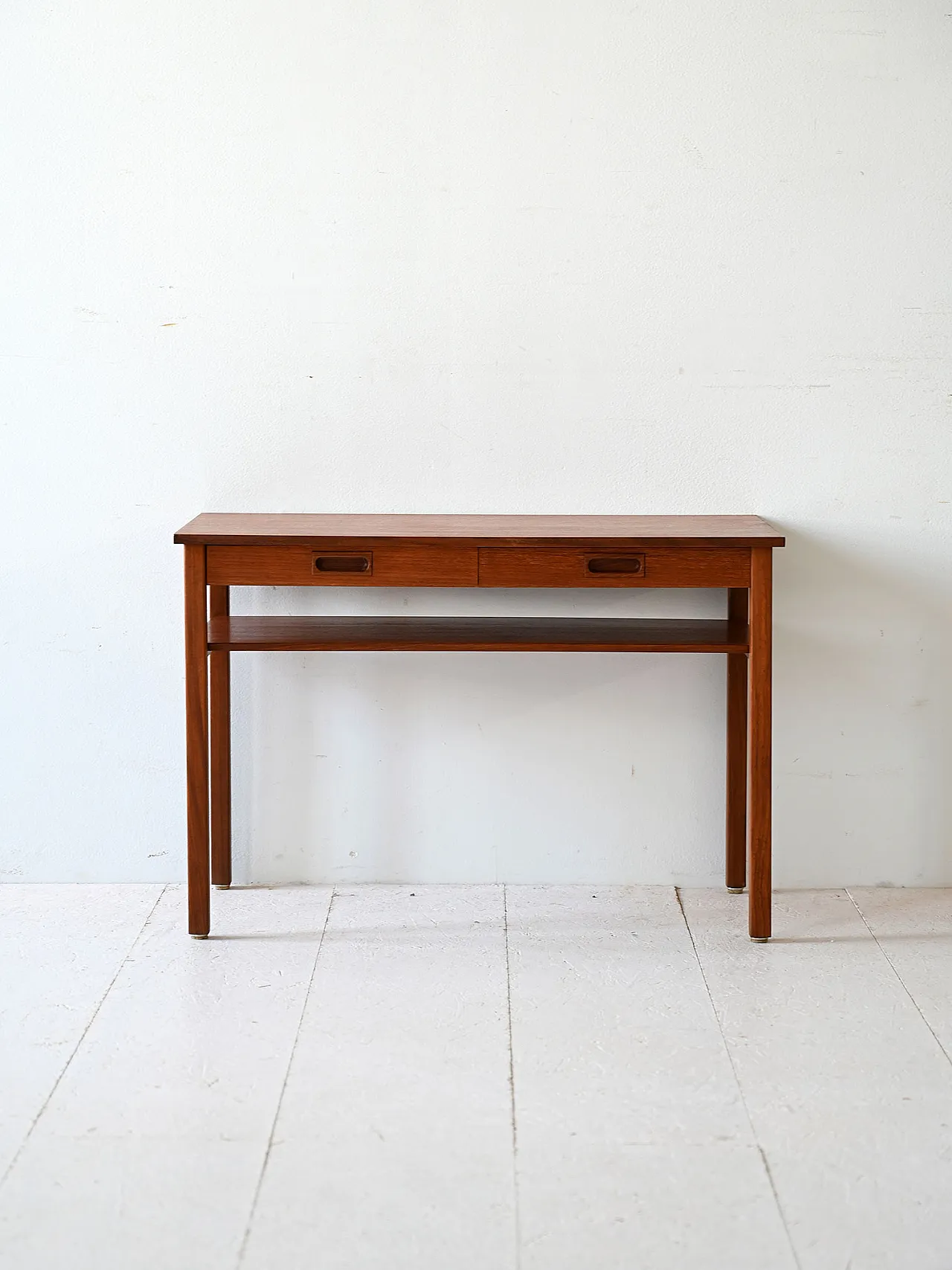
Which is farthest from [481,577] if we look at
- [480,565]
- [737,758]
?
[737,758]

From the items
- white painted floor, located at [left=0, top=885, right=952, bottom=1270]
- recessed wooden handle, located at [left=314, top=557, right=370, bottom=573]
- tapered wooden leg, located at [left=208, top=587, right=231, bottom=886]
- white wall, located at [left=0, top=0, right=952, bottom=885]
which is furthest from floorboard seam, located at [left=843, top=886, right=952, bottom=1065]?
tapered wooden leg, located at [left=208, top=587, right=231, bottom=886]

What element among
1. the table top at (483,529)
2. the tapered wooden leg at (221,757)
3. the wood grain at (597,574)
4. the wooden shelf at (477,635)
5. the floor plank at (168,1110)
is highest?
the table top at (483,529)

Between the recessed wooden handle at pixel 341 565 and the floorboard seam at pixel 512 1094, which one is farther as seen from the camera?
the recessed wooden handle at pixel 341 565

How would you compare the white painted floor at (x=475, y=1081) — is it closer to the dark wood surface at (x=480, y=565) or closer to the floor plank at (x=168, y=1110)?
the floor plank at (x=168, y=1110)

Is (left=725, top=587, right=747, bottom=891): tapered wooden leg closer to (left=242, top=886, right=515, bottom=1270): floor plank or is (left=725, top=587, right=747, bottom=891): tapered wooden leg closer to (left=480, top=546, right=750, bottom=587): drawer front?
(left=480, top=546, right=750, bottom=587): drawer front

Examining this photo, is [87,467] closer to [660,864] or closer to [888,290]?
[660,864]

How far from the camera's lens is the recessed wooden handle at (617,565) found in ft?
9.02

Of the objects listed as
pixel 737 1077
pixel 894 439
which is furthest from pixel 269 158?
pixel 737 1077

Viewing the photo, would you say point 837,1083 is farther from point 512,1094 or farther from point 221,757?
point 221,757

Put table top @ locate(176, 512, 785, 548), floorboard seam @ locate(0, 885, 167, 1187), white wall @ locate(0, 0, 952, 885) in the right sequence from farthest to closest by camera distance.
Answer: white wall @ locate(0, 0, 952, 885), table top @ locate(176, 512, 785, 548), floorboard seam @ locate(0, 885, 167, 1187)

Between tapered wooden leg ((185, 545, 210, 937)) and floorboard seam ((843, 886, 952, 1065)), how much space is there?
4.76 feet

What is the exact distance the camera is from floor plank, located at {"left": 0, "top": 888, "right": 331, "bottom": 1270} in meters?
1.85

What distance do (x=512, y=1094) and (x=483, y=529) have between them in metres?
1.18

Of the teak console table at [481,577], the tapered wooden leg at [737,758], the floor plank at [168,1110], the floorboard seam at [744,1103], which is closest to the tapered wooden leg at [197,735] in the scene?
the teak console table at [481,577]
